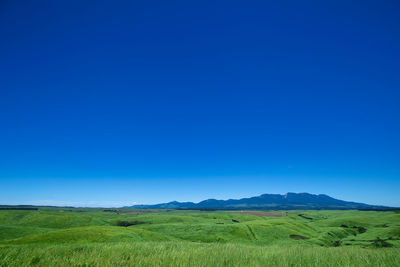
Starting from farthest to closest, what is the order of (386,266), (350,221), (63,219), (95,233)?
(350,221) < (63,219) < (95,233) < (386,266)

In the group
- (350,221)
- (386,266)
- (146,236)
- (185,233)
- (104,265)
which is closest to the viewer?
(104,265)

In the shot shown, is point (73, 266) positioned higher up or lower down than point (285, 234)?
higher up

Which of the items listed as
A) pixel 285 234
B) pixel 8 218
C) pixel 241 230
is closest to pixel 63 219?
pixel 8 218

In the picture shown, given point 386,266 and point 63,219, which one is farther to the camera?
point 63,219

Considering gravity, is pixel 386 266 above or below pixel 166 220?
above

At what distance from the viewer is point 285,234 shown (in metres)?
58.4

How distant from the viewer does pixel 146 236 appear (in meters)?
46.3

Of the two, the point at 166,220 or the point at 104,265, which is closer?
the point at 104,265

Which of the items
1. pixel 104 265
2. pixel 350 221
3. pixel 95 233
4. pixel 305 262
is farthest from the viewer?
pixel 350 221

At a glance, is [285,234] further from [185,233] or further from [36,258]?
[36,258]

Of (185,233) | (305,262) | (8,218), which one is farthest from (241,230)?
(8,218)

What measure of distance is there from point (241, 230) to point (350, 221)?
230 feet

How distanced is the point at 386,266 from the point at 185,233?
56793 mm

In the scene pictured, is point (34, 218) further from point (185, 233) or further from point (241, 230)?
point (241, 230)
